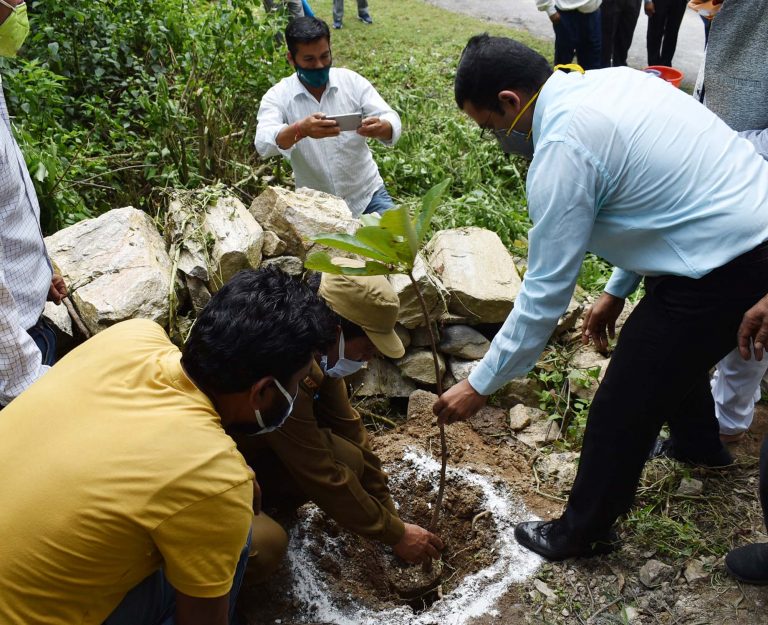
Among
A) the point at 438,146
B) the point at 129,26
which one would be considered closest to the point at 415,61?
the point at 438,146

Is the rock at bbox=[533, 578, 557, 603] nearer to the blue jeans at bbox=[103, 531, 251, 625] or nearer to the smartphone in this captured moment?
A: the blue jeans at bbox=[103, 531, 251, 625]

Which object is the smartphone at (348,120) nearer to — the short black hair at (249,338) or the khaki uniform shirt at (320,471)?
the khaki uniform shirt at (320,471)

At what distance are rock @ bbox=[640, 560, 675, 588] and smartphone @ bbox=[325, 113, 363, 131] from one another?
99.2 inches

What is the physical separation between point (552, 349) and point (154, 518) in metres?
2.58

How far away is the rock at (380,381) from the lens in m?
3.61

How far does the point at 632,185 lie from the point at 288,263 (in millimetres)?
1929

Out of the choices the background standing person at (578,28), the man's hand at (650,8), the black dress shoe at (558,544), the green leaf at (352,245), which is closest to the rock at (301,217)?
the green leaf at (352,245)

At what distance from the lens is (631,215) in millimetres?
2184

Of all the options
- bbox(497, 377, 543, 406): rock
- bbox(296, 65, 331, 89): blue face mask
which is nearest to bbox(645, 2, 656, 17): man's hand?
bbox(296, 65, 331, 89): blue face mask

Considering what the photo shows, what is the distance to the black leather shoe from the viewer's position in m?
2.53

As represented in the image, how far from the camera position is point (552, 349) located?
378 cm

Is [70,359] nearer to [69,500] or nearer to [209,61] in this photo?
[69,500]

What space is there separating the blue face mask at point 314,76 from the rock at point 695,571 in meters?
2.98

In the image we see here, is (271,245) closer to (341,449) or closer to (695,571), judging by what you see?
(341,449)
